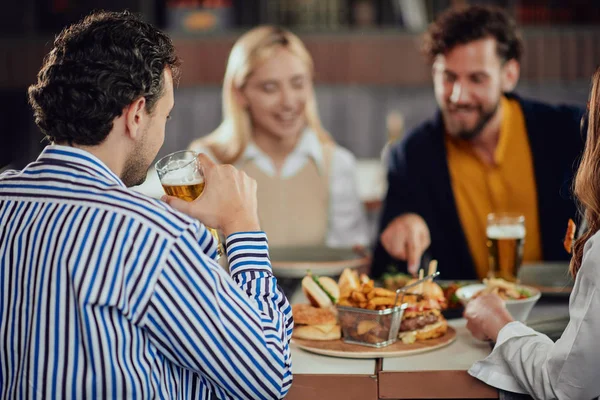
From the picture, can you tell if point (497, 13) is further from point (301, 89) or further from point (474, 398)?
point (474, 398)

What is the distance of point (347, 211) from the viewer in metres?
3.38

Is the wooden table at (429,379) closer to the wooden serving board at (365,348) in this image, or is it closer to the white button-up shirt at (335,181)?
the wooden serving board at (365,348)

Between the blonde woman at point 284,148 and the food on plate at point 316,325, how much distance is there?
150 cm

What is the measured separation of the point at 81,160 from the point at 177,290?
0.84 feet

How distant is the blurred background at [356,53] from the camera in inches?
195

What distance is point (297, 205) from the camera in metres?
3.41

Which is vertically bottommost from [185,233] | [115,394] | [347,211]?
[347,211]

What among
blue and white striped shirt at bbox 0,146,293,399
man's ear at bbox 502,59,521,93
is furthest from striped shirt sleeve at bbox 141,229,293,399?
man's ear at bbox 502,59,521,93

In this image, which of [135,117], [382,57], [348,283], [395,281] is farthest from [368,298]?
[382,57]

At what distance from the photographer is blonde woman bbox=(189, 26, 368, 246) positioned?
126 inches

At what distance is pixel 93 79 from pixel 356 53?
3962 millimetres

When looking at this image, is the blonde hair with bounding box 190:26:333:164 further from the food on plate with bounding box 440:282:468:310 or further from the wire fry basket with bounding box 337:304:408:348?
the wire fry basket with bounding box 337:304:408:348

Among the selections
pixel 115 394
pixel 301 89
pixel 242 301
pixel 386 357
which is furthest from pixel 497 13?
pixel 115 394

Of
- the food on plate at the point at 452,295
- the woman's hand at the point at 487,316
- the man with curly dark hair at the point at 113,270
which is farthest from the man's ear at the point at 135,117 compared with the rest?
the food on plate at the point at 452,295
